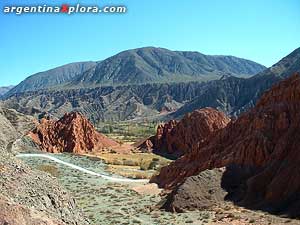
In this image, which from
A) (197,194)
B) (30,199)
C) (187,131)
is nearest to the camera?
(30,199)

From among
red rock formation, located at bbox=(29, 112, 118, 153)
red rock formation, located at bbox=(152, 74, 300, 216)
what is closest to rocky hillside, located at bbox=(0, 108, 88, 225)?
red rock formation, located at bbox=(152, 74, 300, 216)

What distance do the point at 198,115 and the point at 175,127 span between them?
16.9 ft

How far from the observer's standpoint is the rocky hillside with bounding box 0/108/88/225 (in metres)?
15.9

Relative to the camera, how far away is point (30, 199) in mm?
18312

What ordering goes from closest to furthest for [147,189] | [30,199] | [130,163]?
[30,199] < [147,189] < [130,163]

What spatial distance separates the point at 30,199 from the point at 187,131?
67.7m

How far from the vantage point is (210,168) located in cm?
4419

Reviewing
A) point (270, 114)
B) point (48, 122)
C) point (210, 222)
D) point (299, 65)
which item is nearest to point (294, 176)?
point (210, 222)

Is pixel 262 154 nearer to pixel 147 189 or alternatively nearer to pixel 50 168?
pixel 147 189

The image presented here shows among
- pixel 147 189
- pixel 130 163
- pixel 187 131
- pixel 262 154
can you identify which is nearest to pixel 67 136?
pixel 130 163

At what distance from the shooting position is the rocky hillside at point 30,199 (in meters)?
15.9

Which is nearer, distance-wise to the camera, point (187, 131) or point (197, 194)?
point (197, 194)

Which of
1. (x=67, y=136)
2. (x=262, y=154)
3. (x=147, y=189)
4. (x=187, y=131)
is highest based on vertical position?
(x=187, y=131)

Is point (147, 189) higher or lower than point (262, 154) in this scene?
lower
